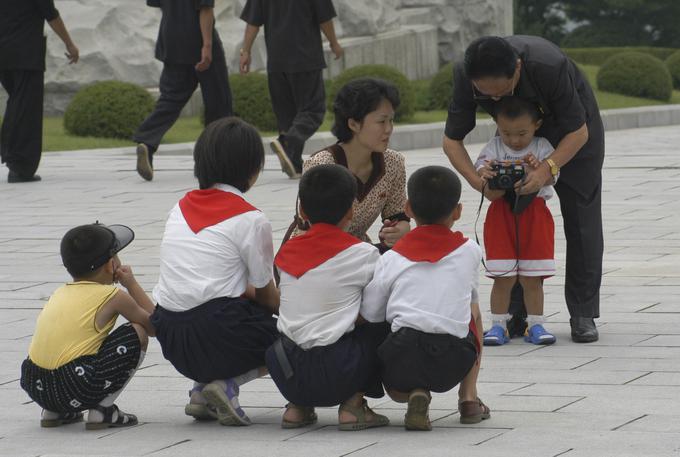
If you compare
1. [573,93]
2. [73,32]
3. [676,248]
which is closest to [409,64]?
[73,32]

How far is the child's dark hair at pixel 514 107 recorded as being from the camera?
17.8 ft

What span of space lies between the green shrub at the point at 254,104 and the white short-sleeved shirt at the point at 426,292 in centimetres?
1225

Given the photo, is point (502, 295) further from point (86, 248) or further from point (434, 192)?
point (86, 248)

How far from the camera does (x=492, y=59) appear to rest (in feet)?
16.8

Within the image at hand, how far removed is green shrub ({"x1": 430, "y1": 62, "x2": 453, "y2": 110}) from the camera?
19328mm

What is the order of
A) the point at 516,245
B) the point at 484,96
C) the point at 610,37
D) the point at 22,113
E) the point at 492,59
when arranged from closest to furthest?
the point at 492,59, the point at 484,96, the point at 516,245, the point at 22,113, the point at 610,37

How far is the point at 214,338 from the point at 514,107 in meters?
1.62

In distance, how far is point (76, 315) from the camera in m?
4.52

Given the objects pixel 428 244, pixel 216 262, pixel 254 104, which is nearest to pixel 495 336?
pixel 428 244

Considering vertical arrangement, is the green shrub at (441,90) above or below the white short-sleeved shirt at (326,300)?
below

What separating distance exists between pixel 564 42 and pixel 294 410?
125 ft

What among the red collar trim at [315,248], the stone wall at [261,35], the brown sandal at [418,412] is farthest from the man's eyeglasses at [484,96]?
the stone wall at [261,35]

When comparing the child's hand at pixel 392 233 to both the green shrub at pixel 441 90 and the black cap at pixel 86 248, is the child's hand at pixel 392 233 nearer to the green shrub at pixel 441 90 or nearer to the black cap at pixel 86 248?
the black cap at pixel 86 248

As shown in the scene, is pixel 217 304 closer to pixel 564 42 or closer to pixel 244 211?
pixel 244 211
